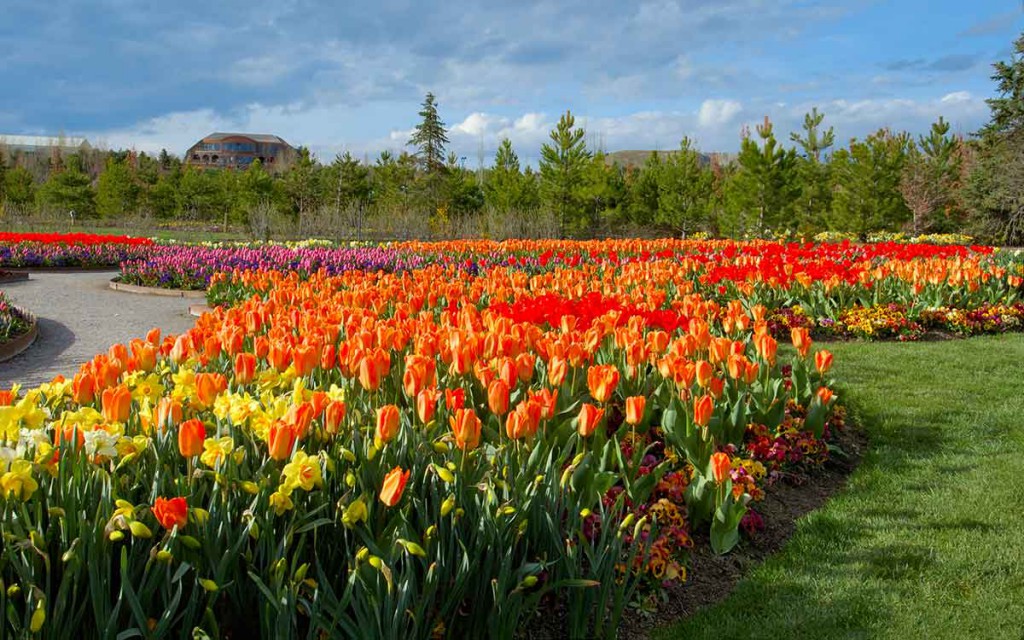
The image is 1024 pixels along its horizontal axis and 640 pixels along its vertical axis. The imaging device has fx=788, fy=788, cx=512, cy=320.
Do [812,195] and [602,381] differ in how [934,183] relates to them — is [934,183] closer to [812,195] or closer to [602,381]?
[812,195]

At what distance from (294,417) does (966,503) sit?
3.55 m

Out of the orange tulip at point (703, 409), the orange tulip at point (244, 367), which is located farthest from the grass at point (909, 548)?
the orange tulip at point (244, 367)

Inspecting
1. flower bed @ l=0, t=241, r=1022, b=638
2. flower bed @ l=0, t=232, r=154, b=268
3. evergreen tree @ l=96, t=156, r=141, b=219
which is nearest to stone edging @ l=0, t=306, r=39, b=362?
flower bed @ l=0, t=241, r=1022, b=638

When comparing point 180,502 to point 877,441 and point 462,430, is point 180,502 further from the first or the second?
point 877,441

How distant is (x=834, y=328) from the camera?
906cm

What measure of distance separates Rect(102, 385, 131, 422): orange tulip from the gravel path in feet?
16.3

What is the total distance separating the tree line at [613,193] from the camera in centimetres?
3300

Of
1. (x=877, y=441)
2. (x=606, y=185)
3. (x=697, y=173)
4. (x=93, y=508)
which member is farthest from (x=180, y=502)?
(x=697, y=173)

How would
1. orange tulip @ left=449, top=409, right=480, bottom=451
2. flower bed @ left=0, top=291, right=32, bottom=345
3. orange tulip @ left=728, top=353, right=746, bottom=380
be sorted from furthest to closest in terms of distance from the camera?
flower bed @ left=0, top=291, right=32, bottom=345, orange tulip @ left=728, top=353, right=746, bottom=380, orange tulip @ left=449, top=409, right=480, bottom=451

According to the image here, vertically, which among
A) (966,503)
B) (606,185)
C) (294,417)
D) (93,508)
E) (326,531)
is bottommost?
(966,503)

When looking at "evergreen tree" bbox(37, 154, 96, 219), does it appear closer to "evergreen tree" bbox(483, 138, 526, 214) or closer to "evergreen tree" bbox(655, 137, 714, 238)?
"evergreen tree" bbox(483, 138, 526, 214)

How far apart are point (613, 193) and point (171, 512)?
1604 inches

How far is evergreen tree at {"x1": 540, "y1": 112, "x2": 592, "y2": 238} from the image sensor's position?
3919 cm

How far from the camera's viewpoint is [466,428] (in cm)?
256
